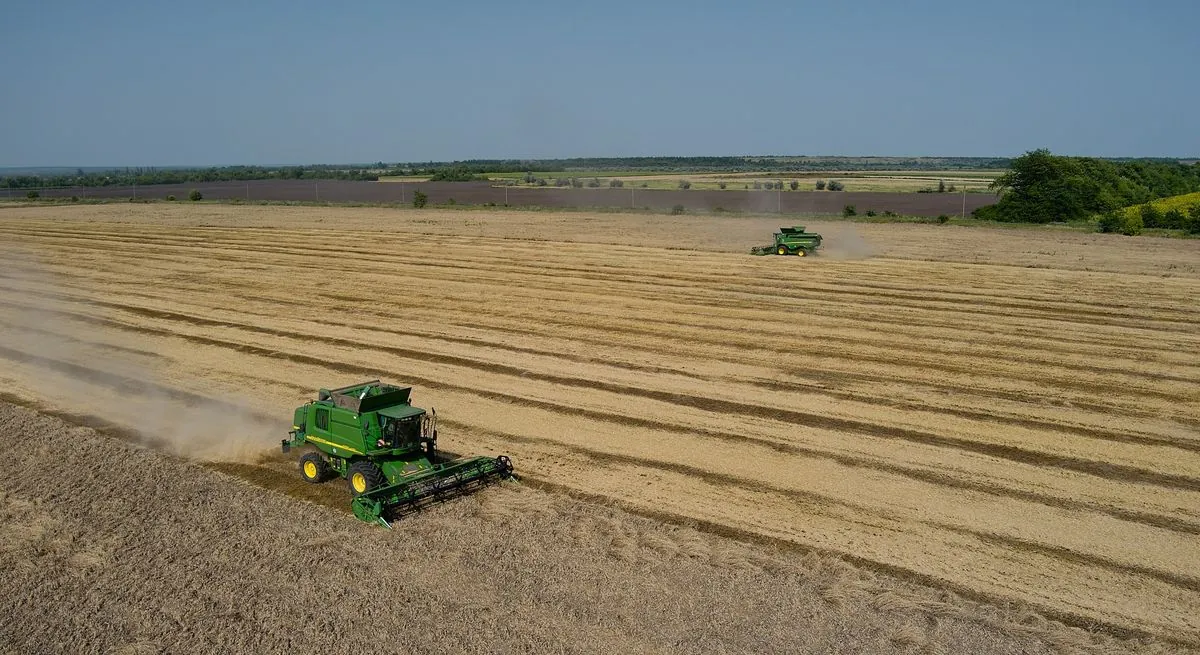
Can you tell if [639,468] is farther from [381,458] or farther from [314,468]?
[314,468]

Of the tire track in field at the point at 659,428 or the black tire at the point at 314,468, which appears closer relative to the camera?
the tire track in field at the point at 659,428

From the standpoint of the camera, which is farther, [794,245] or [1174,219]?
[1174,219]

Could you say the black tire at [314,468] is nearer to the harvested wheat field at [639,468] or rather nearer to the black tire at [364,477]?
the harvested wheat field at [639,468]

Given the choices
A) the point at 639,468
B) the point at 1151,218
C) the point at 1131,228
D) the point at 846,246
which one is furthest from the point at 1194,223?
the point at 639,468

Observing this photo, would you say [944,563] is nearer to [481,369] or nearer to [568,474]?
[568,474]

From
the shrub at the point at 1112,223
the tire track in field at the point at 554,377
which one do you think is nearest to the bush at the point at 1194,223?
the shrub at the point at 1112,223

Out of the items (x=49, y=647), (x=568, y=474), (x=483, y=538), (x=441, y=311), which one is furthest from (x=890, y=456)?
(x=441, y=311)
